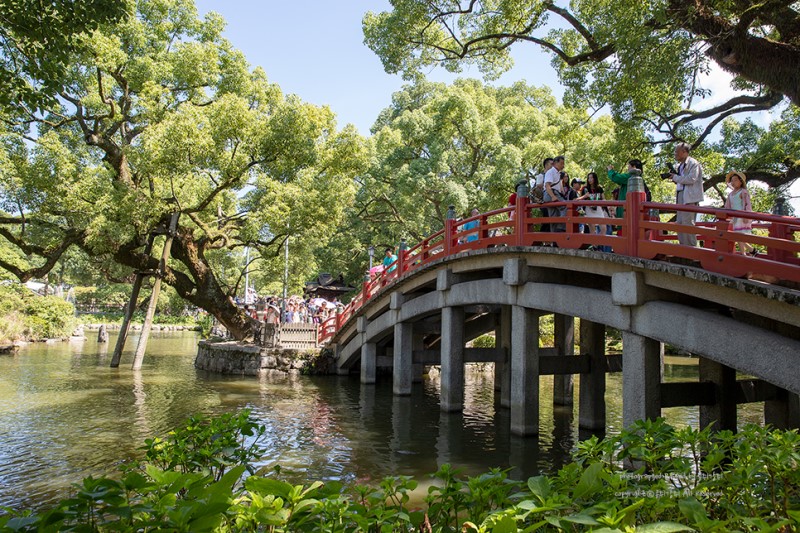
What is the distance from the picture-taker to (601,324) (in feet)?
38.4

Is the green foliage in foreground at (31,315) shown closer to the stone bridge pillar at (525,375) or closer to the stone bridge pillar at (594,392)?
the stone bridge pillar at (525,375)

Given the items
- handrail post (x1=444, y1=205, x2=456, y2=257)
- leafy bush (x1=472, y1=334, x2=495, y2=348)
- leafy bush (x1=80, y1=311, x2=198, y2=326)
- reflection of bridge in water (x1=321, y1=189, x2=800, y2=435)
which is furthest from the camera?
leafy bush (x1=80, y1=311, x2=198, y2=326)

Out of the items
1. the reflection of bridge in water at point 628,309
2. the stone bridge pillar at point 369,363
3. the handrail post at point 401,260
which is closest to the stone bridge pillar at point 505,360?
the reflection of bridge in water at point 628,309

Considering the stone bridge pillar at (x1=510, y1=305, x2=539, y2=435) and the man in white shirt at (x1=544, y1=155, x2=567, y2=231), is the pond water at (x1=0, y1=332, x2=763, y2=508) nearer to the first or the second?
the stone bridge pillar at (x1=510, y1=305, x2=539, y2=435)

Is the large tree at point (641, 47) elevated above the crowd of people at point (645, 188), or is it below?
above

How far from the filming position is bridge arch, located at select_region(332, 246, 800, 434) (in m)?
6.93

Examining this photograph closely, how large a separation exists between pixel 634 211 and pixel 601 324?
12.2ft

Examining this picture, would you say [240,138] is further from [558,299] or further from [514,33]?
[558,299]

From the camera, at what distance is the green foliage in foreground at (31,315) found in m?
30.0

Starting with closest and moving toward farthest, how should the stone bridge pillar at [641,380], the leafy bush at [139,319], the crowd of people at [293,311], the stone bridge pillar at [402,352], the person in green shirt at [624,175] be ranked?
1. the stone bridge pillar at [641,380]
2. the person in green shirt at [624,175]
3. the stone bridge pillar at [402,352]
4. the crowd of people at [293,311]
5. the leafy bush at [139,319]

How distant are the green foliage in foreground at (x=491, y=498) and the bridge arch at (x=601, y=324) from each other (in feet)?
10.1

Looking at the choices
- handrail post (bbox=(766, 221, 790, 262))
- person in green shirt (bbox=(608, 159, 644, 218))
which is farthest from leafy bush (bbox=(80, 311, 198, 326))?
handrail post (bbox=(766, 221, 790, 262))

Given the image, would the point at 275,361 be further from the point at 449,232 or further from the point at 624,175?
the point at 624,175

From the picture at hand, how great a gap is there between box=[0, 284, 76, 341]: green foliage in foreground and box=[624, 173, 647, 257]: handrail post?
29.7m
